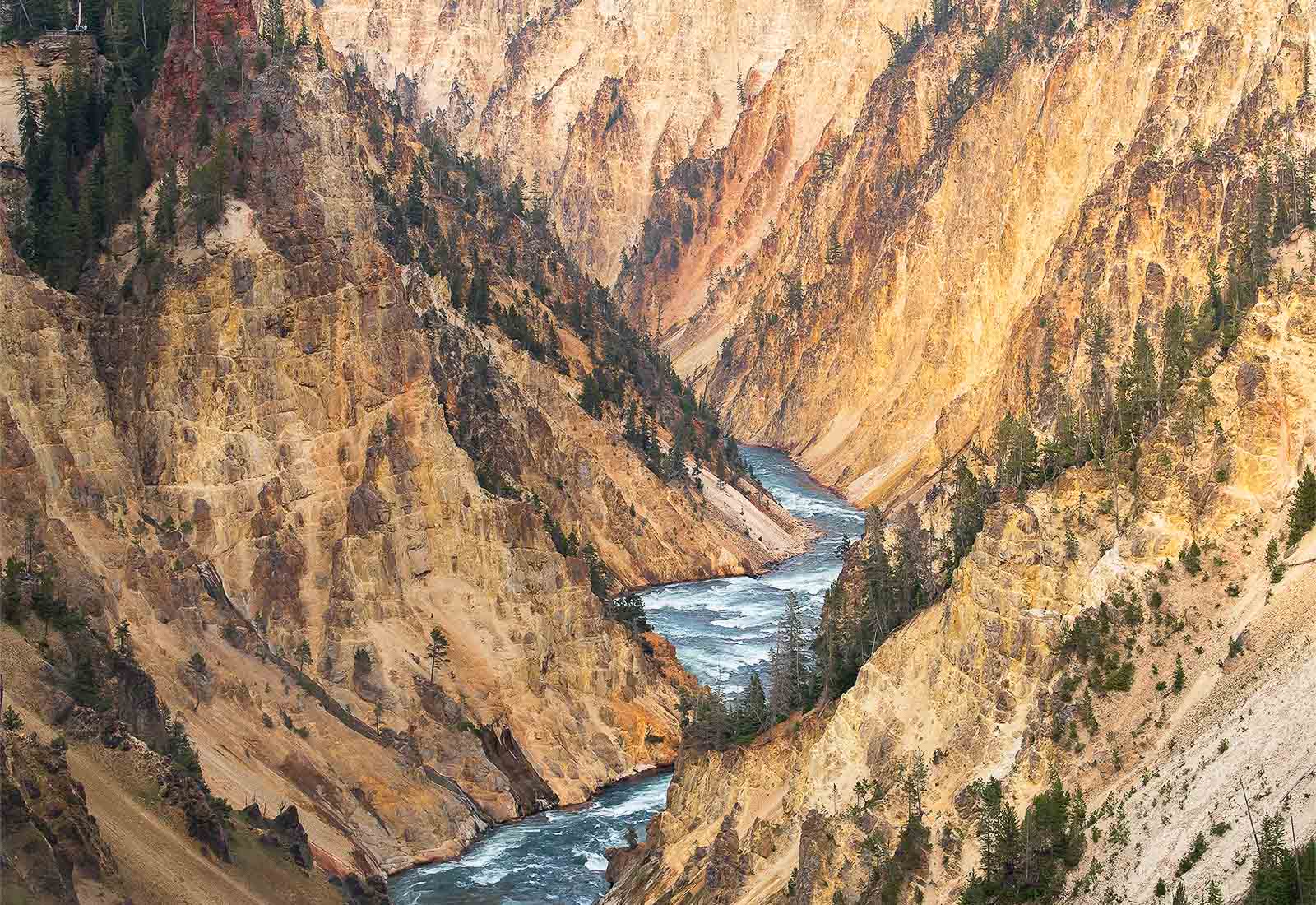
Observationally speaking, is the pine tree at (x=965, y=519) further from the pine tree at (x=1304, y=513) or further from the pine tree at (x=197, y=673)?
the pine tree at (x=197, y=673)

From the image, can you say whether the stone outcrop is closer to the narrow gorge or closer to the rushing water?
the narrow gorge

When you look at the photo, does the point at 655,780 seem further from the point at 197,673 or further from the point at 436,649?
the point at 197,673

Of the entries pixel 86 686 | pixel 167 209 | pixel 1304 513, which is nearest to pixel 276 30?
pixel 167 209

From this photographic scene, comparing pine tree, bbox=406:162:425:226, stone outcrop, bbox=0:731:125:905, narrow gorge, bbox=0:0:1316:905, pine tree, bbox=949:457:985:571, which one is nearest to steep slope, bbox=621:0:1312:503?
narrow gorge, bbox=0:0:1316:905

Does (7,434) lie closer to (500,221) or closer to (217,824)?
(217,824)

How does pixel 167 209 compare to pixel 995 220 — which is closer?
pixel 167 209

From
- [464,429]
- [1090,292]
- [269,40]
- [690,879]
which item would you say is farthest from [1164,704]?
[1090,292]
